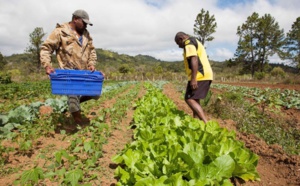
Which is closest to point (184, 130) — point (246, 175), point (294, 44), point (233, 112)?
point (246, 175)

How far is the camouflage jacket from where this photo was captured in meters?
3.92

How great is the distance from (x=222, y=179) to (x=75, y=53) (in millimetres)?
3101

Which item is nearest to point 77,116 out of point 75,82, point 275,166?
point 75,82

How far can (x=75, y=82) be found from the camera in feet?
12.1

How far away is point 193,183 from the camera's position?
1.97 metres

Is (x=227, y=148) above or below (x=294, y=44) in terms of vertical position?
below

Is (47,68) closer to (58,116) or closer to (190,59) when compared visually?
(58,116)

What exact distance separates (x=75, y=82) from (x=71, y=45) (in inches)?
30.2

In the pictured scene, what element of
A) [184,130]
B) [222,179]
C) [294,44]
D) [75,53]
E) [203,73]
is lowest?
[222,179]

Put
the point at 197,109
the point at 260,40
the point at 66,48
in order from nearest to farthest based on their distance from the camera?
1. the point at 66,48
2. the point at 197,109
3. the point at 260,40

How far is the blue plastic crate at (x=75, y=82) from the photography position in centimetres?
359

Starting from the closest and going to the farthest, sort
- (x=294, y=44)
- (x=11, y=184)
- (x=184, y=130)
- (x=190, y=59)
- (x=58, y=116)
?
(x=11, y=184)
(x=184, y=130)
(x=190, y=59)
(x=58, y=116)
(x=294, y=44)

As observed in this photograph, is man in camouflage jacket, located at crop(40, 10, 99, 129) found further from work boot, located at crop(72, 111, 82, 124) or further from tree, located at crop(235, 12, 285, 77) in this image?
tree, located at crop(235, 12, 285, 77)

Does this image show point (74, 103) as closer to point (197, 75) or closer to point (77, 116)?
point (77, 116)
